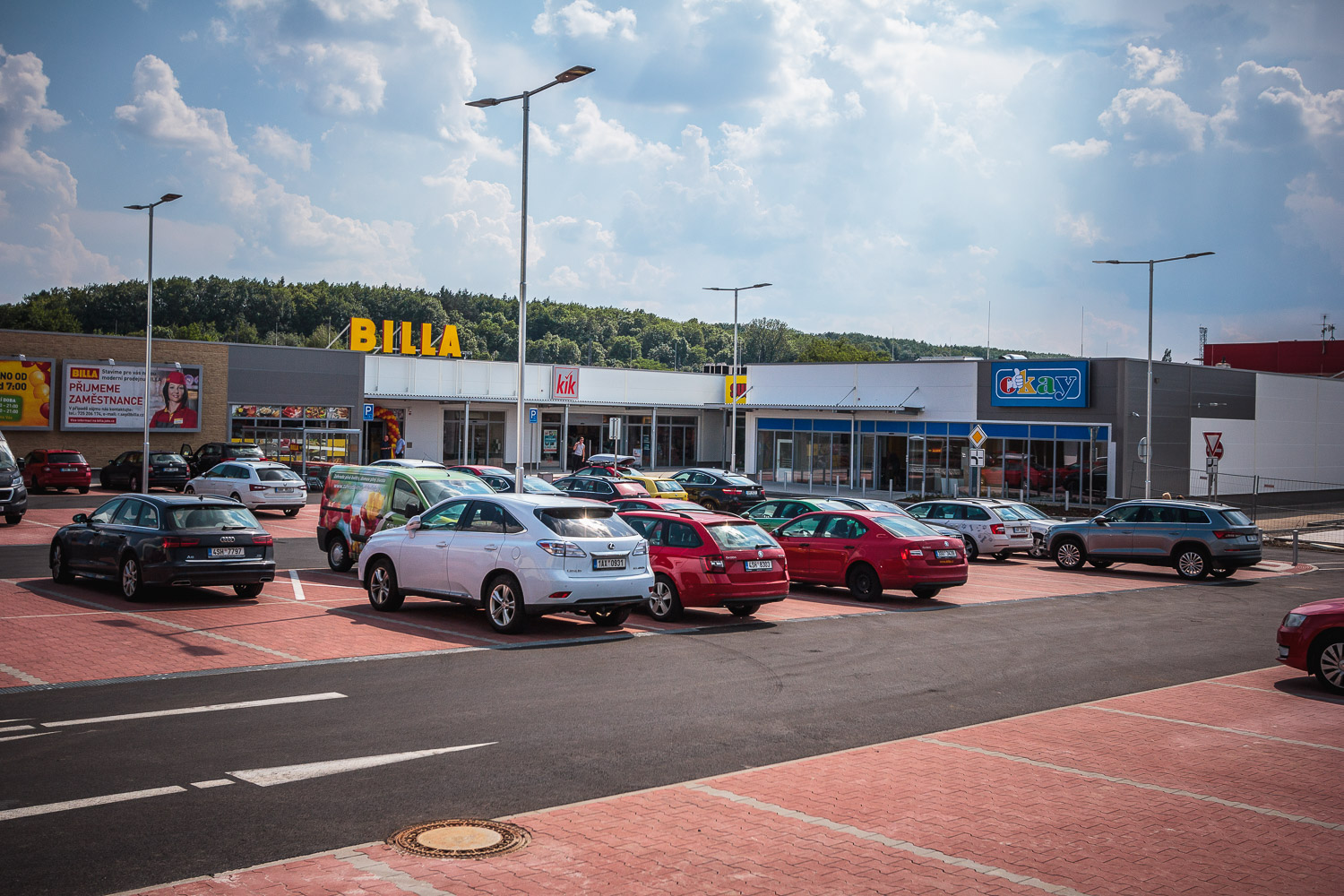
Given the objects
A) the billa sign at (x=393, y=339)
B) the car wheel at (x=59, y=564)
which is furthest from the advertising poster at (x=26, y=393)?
the car wheel at (x=59, y=564)

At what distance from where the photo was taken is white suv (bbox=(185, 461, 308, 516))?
3186 centimetres

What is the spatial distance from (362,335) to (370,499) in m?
37.3

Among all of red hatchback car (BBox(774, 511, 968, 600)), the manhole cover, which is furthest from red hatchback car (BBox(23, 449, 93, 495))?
the manhole cover

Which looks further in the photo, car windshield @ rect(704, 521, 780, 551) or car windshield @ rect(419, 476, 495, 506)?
car windshield @ rect(419, 476, 495, 506)

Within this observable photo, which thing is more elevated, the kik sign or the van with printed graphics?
the kik sign

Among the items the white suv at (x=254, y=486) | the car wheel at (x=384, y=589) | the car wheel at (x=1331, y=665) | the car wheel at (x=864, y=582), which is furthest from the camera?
the white suv at (x=254, y=486)

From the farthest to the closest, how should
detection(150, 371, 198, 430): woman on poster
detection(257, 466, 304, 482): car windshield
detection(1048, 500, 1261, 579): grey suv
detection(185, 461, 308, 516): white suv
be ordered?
detection(150, 371, 198, 430): woman on poster, detection(257, 466, 304, 482): car windshield, detection(185, 461, 308, 516): white suv, detection(1048, 500, 1261, 579): grey suv

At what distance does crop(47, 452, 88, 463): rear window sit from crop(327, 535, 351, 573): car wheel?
22243 millimetres

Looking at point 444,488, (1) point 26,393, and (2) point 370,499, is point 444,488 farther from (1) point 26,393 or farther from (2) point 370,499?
(1) point 26,393

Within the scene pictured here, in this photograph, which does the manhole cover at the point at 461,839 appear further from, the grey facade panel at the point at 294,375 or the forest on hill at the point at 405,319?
the forest on hill at the point at 405,319

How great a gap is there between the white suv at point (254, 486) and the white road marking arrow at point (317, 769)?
25.6m

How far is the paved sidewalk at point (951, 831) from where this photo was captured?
5.75 m

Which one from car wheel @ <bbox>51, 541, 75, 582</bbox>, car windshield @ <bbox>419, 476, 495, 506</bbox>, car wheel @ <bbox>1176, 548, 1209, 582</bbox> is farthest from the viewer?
car wheel @ <bbox>1176, 548, 1209, 582</bbox>

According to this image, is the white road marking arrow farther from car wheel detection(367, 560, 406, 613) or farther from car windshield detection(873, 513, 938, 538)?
car windshield detection(873, 513, 938, 538)
